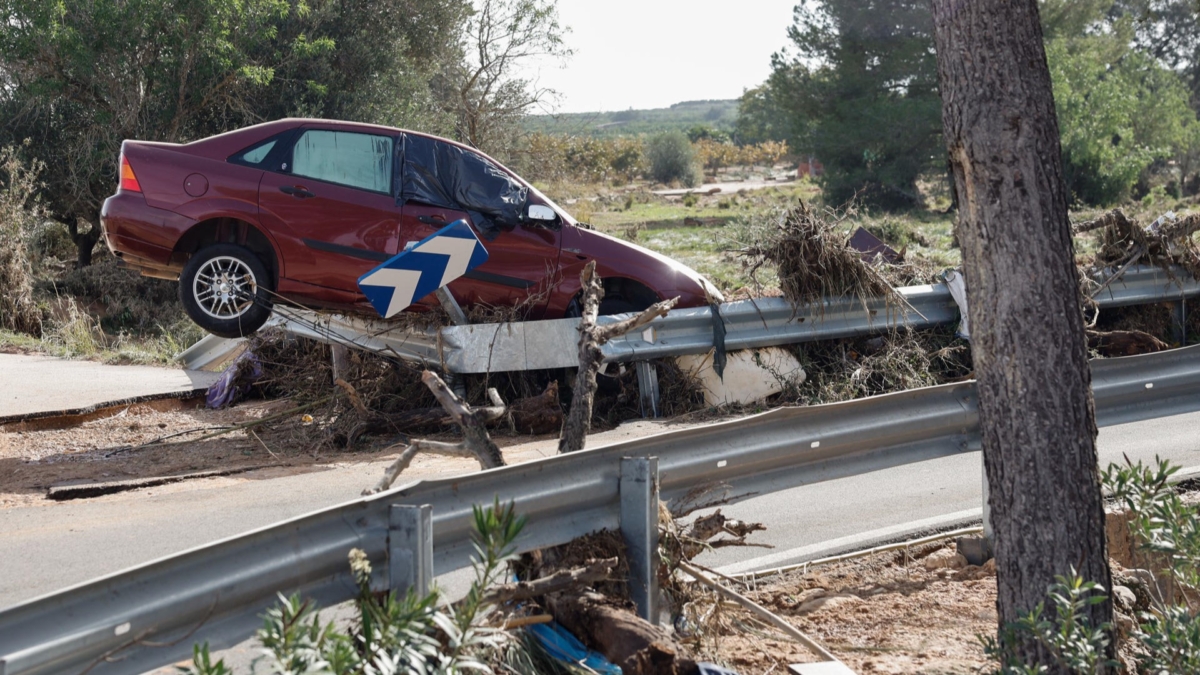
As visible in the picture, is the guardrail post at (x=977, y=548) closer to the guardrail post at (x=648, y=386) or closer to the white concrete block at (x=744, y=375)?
the white concrete block at (x=744, y=375)

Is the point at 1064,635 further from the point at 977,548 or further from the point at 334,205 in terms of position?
the point at 334,205

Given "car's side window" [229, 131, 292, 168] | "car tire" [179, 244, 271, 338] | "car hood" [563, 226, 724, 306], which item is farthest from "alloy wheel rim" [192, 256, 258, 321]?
"car hood" [563, 226, 724, 306]

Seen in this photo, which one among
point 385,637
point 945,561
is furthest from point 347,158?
point 385,637

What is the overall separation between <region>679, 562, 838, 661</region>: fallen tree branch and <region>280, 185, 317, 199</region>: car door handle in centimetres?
595

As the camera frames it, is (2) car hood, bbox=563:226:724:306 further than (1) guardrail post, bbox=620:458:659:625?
Yes

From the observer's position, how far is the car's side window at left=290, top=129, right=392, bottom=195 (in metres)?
9.32

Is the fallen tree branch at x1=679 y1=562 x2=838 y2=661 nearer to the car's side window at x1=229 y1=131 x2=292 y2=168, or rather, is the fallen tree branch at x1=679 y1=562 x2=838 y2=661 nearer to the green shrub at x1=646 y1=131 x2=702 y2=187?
the car's side window at x1=229 y1=131 x2=292 y2=168

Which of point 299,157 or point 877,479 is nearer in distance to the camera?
point 877,479

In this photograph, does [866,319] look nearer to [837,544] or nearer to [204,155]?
[837,544]

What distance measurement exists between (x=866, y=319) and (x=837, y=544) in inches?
166

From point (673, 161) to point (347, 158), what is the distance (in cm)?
6165

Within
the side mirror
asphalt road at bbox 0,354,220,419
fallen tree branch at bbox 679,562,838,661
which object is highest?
the side mirror

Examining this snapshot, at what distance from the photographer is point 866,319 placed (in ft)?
32.0

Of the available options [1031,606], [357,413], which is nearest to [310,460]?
[357,413]
